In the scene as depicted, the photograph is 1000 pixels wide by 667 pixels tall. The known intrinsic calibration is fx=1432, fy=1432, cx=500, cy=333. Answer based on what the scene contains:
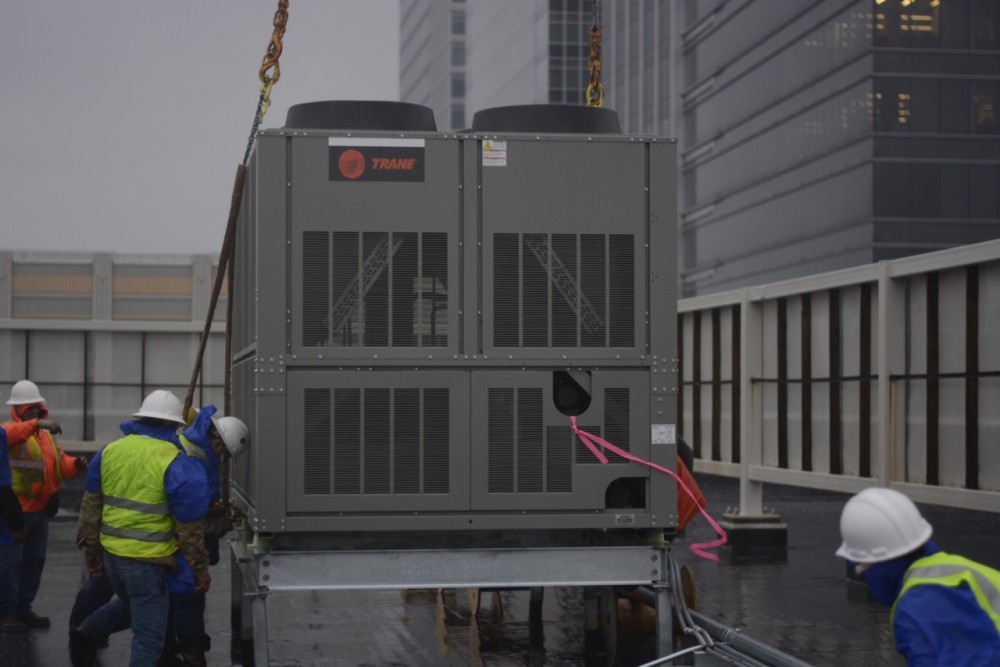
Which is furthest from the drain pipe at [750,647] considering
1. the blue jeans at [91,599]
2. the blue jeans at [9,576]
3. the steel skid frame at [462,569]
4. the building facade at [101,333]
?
the building facade at [101,333]

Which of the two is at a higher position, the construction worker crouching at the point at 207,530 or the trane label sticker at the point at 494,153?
the trane label sticker at the point at 494,153

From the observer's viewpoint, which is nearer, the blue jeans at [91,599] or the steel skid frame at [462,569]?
the steel skid frame at [462,569]

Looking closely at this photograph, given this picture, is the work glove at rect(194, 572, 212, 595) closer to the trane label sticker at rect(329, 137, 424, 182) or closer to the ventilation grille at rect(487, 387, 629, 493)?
the ventilation grille at rect(487, 387, 629, 493)

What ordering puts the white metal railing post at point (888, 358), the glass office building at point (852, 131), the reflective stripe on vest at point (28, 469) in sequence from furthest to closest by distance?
the glass office building at point (852, 131) → the white metal railing post at point (888, 358) → the reflective stripe on vest at point (28, 469)

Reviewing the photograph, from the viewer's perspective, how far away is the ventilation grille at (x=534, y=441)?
760 centimetres

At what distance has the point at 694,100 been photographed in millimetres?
81500

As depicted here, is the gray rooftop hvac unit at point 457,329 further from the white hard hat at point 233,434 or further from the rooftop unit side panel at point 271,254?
the white hard hat at point 233,434

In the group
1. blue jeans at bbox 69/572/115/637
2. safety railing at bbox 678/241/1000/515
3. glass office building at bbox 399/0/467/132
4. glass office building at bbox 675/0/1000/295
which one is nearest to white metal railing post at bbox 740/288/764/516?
safety railing at bbox 678/241/1000/515

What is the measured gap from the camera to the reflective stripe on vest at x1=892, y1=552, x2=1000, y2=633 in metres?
4.28

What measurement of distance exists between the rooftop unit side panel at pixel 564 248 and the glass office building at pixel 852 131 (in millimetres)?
48943

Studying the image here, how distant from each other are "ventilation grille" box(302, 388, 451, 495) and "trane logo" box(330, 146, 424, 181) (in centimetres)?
113

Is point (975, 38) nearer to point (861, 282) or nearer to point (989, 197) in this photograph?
point (989, 197)

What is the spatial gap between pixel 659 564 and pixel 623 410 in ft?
2.76

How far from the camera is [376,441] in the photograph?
7605mm
